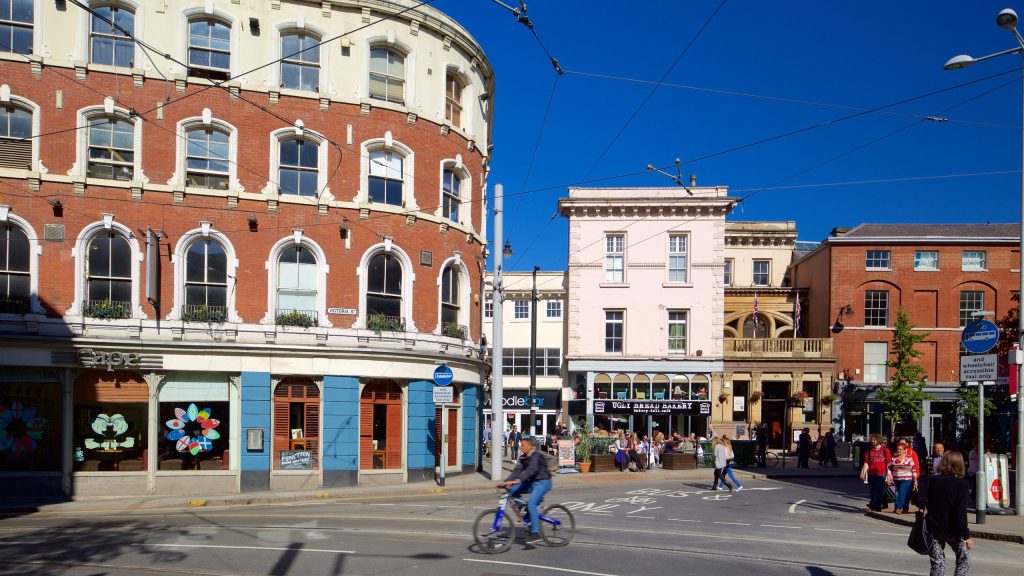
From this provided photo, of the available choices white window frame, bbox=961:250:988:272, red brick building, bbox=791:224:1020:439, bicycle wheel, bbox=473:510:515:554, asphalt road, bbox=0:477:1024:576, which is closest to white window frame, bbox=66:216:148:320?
asphalt road, bbox=0:477:1024:576

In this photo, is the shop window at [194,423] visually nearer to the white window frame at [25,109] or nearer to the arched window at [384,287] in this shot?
the arched window at [384,287]

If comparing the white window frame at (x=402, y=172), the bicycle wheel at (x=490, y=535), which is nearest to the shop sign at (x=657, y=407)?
the white window frame at (x=402, y=172)

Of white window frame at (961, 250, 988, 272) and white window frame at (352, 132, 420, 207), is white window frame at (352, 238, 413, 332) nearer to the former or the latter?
white window frame at (352, 132, 420, 207)

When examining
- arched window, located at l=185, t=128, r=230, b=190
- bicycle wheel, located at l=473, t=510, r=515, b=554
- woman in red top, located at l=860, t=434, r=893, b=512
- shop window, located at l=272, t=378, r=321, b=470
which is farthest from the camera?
arched window, located at l=185, t=128, r=230, b=190

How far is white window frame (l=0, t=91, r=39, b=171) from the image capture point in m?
21.8

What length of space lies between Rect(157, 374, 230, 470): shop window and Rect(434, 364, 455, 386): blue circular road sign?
5.85 metres

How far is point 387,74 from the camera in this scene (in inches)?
1014

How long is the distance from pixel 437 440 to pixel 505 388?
22.5 meters

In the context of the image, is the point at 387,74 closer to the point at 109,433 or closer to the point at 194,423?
the point at 194,423

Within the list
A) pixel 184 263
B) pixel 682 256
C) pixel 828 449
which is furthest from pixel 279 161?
pixel 828 449

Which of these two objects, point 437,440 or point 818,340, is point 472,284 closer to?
point 437,440

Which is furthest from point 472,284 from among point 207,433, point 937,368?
point 937,368

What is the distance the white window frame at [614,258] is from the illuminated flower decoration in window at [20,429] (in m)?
27.1

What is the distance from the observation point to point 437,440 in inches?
1030
